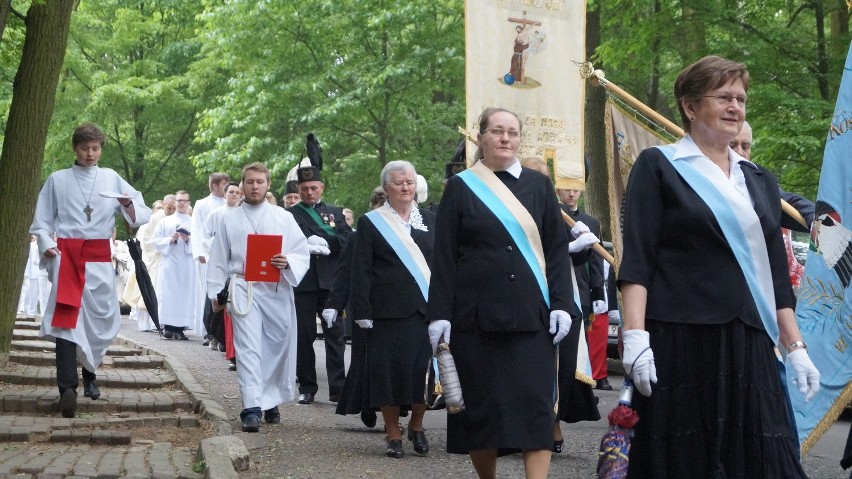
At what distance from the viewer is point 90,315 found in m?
10.8

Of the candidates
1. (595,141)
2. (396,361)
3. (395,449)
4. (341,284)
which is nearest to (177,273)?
(595,141)

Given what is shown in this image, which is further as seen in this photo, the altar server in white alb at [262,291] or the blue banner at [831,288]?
the altar server in white alb at [262,291]

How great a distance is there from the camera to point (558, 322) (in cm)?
652

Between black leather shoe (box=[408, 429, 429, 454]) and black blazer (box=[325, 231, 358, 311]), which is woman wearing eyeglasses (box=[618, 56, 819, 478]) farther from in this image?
black blazer (box=[325, 231, 358, 311])

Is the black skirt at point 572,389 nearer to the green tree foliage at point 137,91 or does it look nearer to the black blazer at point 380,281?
the black blazer at point 380,281

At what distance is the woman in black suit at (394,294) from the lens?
378 inches

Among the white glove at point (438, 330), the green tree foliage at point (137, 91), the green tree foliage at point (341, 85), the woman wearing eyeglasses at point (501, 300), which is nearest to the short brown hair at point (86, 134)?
the woman wearing eyeglasses at point (501, 300)

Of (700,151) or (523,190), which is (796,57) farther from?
(700,151)

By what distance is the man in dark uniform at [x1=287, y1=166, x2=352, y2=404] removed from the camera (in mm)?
12719

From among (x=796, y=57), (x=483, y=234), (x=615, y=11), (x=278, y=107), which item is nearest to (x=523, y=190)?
(x=483, y=234)

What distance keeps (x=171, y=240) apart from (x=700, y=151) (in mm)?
17240

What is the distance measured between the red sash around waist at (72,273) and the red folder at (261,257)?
1.07 meters

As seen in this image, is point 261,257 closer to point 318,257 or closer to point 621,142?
point 318,257

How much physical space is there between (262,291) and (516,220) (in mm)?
4460
